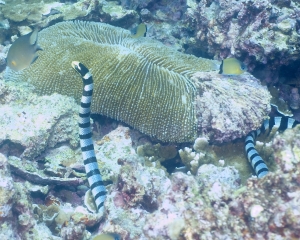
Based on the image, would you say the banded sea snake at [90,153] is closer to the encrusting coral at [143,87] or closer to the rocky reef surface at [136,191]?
the rocky reef surface at [136,191]

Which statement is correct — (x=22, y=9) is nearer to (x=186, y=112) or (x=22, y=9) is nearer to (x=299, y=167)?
(x=186, y=112)

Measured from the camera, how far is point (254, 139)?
4.46m

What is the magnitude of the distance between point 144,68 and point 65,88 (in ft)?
3.95

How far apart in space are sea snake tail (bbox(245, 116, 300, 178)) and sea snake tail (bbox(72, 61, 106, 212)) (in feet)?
6.67

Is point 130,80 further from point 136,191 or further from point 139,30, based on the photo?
point 136,191

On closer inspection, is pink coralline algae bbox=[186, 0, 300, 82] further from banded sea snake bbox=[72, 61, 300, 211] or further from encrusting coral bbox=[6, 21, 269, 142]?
banded sea snake bbox=[72, 61, 300, 211]

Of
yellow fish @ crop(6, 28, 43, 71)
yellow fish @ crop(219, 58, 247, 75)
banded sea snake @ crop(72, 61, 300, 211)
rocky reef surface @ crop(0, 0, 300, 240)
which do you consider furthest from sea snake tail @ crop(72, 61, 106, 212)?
yellow fish @ crop(219, 58, 247, 75)

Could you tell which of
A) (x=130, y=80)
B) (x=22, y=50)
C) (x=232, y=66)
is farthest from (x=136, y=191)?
(x=22, y=50)

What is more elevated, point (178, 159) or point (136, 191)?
point (136, 191)

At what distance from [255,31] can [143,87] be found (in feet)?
6.52

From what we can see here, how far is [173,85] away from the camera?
420 centimetres

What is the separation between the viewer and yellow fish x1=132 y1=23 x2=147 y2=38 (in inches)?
191

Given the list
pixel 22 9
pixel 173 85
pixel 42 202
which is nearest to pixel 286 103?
Result: pixel 173 85

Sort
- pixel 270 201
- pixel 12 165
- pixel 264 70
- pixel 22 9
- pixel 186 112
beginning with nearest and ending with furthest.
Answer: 1. pixel 270 201
2. pixel 12 165
3. pixel 186 112
4. pixel 264 70
5. pixel 22 9
